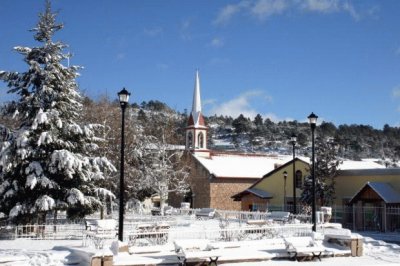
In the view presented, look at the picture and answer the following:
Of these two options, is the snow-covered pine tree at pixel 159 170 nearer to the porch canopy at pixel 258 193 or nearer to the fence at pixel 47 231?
the porch canopy at pixel 258 193

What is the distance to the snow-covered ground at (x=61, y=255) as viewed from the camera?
46.7 feet

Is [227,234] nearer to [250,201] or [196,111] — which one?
[250,201]

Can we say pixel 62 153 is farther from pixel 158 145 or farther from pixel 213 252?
pixel 158 145

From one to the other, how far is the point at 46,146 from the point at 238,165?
33.6m

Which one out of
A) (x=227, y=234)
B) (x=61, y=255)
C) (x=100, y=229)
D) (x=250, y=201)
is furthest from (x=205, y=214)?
(x=61, y=255)

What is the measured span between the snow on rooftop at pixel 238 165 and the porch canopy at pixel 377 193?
712 inches

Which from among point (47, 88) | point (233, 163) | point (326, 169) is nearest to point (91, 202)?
point (47, 88)

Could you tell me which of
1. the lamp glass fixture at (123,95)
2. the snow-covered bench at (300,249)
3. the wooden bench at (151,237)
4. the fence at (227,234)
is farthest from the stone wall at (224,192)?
the lamp glass fixture at (123,95)

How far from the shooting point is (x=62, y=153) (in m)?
22.7

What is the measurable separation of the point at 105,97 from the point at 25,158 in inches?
766

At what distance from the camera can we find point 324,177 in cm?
3625

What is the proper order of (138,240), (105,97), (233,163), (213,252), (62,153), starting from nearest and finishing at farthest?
1. (213,252)
2. (138,240)
3. (62,153)
4. (105,97)
5. (233,163)

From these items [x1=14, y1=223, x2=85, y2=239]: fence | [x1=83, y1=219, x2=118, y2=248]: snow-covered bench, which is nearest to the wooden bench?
[x1=83, y1=219, x2=118, y2=248]: snow-covered bench

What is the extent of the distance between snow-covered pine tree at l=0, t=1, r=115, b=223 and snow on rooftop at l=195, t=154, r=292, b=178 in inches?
1096
